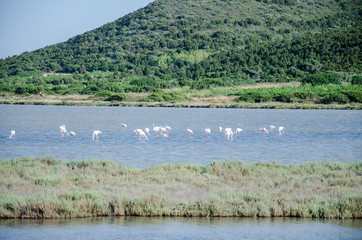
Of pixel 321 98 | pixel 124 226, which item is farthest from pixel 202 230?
pixel 321 98

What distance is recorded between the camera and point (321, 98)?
71688 mm

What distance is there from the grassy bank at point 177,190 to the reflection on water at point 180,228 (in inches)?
11.1

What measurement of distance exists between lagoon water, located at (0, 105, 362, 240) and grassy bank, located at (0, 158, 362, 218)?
0.32 meters

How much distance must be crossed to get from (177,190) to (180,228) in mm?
2337

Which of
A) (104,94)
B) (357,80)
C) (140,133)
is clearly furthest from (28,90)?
(140,133)

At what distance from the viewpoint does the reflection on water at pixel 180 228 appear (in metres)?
10.6

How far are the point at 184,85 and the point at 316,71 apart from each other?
28063 mm

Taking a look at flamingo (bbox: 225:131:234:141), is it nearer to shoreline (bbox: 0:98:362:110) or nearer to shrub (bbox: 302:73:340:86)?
shoreline (bbox: 0:98:362:110)

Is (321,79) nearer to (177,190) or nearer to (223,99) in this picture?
(223,99)

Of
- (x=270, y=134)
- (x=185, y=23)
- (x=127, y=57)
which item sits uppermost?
(x=185, y=23)

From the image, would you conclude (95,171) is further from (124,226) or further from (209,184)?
(124,226)

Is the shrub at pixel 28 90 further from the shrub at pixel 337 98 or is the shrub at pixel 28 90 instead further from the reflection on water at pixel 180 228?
the reflection on water at pixel 180 228

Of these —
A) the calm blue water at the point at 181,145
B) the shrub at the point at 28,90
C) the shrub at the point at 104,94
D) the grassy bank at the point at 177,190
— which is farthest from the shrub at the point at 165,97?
the grassy bank at the point at 177,190

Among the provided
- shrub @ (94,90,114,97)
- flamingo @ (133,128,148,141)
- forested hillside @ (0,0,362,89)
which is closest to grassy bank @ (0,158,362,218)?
flamingo @ (133,128,148,141)
